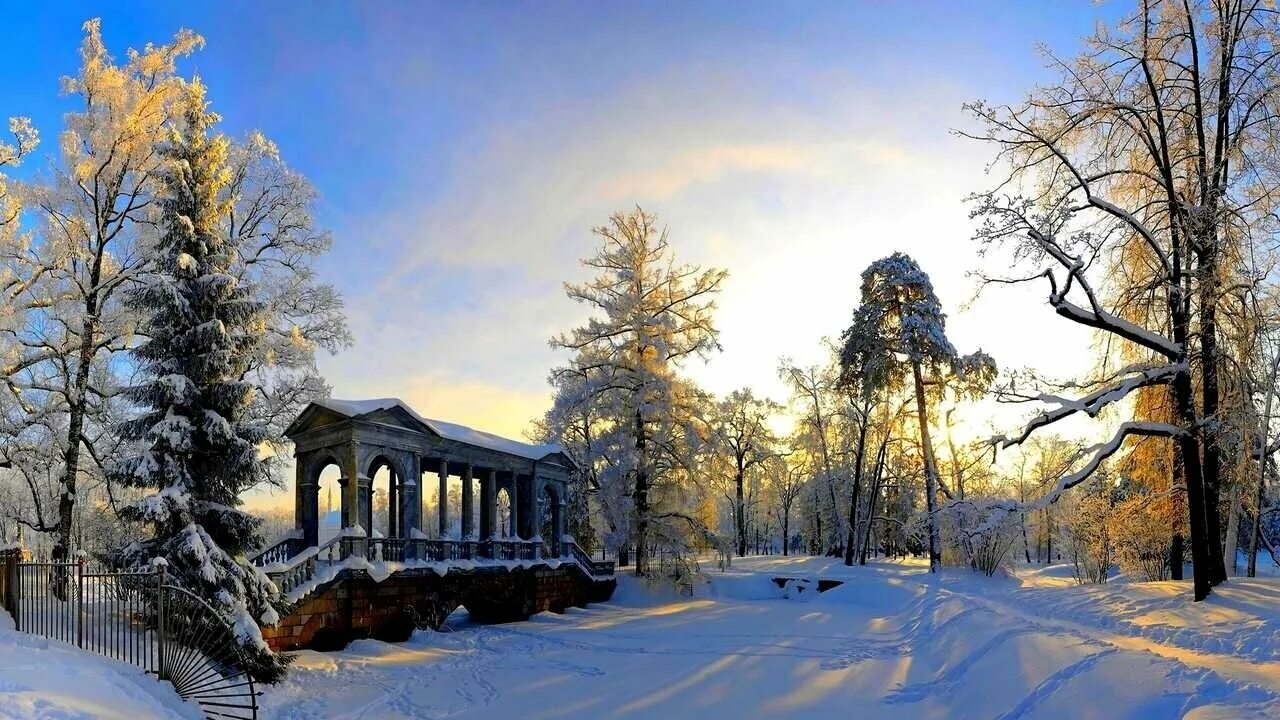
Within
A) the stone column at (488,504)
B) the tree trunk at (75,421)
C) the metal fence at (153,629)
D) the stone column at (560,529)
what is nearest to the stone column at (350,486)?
the tree trunk at (75,421)

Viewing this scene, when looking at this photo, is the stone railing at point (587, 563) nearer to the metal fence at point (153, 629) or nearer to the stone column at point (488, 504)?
the stone column at point (488, 504)

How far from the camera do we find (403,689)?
14.5 metres

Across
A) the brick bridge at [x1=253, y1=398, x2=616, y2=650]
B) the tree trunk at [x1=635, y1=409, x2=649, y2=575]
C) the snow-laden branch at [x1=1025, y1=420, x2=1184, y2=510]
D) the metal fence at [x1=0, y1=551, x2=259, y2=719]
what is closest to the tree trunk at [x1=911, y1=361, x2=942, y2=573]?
the tree trunk at [x1=635, y1=409, x2=649, y2=575]

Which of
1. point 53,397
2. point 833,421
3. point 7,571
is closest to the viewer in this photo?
point 7,571

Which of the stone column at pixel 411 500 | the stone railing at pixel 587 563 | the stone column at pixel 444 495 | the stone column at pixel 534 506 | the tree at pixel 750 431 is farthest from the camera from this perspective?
the tree at pixel 750 431

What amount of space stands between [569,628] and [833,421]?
28.9m

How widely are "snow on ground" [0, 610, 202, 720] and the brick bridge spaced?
17.9ft

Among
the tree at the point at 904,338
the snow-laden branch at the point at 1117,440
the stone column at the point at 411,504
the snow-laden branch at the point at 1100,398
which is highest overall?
the tree at the point at 904,338

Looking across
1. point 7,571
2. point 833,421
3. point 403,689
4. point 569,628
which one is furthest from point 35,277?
point 833,421

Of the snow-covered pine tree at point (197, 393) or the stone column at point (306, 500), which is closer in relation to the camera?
the snow-covered pine tree at point (197, 393)

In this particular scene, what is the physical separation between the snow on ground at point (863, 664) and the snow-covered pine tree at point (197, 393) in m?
2.85

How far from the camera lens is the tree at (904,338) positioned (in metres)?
31.0

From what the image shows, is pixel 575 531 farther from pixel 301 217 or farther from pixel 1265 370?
pixel 1265 370

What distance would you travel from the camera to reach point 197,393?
15023 mm
